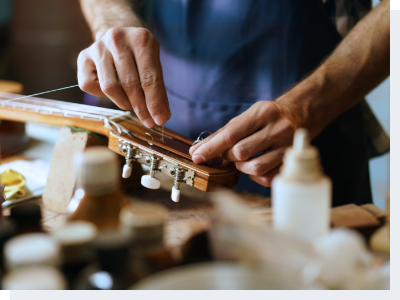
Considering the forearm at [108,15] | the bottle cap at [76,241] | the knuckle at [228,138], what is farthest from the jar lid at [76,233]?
the forearm at [108,15]

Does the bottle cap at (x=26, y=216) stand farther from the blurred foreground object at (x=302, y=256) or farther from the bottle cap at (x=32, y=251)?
the blurred foreground object at (x=302, y=256)

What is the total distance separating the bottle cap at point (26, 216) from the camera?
0.54 metres

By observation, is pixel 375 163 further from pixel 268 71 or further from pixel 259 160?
pixel 259 160

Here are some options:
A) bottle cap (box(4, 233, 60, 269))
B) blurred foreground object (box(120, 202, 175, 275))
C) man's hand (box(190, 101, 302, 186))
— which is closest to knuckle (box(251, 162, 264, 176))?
man's hand (box(190, 101, 302, 186))

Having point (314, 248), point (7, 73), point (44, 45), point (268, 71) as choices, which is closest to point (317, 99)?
point (268, 71)

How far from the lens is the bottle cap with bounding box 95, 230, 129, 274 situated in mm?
446

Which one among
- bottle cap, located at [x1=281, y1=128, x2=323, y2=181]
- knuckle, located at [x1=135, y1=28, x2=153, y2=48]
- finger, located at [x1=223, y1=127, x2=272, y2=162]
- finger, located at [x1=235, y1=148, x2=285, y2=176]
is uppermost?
knuckle, located at [x1=135, y1=28, x2=153, y2=48]

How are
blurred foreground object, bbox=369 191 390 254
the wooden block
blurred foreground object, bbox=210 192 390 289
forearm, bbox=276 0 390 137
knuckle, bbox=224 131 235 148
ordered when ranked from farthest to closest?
forearm, bbox=276 0 390 137
the wooden block
knuckle, bbox=224 131 235 148
blurred foreground object, bbox=369 191 390 254
blurred foreground object, bbox=210 192 390 289

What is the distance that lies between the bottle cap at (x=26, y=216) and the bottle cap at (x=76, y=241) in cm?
7

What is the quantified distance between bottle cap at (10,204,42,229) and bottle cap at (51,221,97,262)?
0.22ft

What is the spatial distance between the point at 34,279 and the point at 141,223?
0.14 meters

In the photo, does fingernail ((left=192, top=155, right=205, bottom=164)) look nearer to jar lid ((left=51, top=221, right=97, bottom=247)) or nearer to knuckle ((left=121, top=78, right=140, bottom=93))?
knuckle ((left=121, top=78, right=140, bottom=93))

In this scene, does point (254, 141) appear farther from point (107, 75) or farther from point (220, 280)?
point (220, 280)

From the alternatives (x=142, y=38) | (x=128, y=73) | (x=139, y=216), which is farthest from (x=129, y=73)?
(x=139, y=216)
